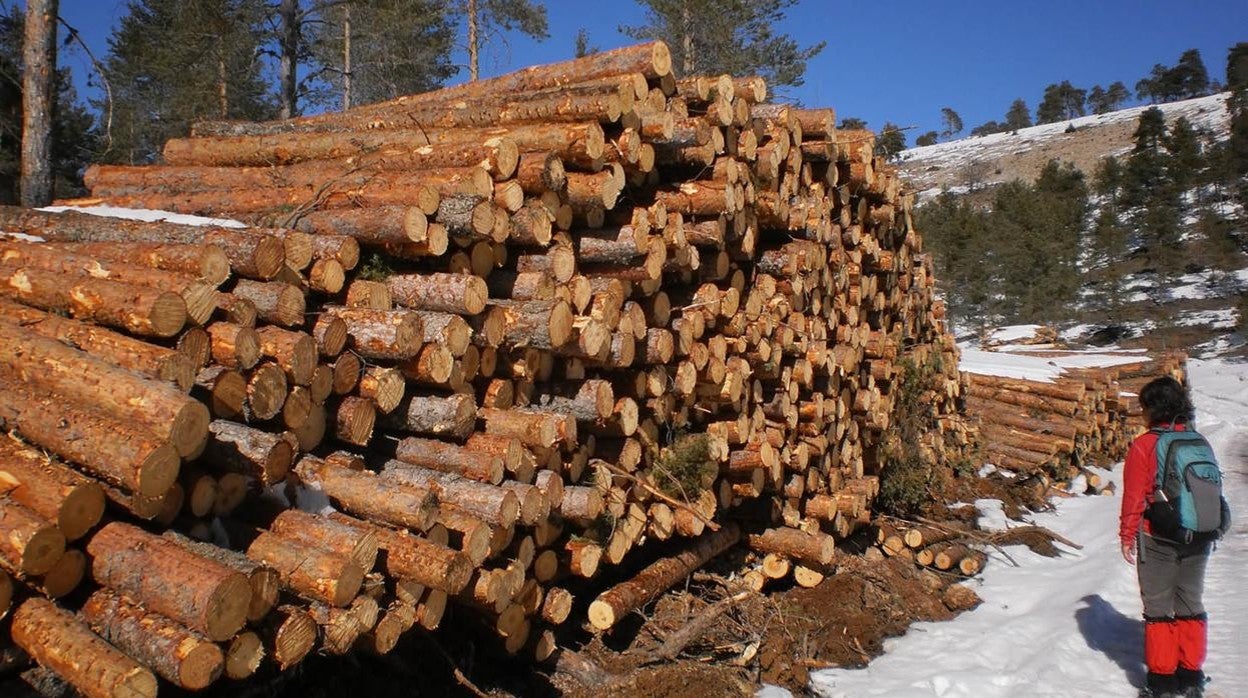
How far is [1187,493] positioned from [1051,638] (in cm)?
171

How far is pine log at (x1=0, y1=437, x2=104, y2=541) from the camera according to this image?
307cm

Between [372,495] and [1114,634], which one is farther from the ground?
[372,495]

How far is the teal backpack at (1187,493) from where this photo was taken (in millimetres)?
5270

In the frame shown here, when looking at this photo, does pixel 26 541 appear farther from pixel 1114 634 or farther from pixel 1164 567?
pixel 1114 634

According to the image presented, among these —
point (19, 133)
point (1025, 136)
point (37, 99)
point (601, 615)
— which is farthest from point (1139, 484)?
point (1025, 136)

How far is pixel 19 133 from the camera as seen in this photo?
613 inches

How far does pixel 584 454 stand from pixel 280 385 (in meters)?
2.04

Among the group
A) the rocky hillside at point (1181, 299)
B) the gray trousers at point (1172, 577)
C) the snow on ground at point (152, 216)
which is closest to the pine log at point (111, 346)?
the snow on ground at point (152, 216)

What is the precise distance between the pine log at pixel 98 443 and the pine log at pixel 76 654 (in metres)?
0.53

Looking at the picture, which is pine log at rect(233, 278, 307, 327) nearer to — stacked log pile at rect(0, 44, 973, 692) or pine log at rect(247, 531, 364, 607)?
stacked log pile at rect(0, 44, 973, 692)

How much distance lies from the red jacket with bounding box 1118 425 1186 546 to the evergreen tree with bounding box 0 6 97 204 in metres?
16.0

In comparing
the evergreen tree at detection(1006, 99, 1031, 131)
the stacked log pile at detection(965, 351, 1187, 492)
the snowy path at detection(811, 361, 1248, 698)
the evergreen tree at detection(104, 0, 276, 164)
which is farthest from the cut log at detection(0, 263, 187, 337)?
the evergreen tree at detection(1006, 99, 1031, 131)

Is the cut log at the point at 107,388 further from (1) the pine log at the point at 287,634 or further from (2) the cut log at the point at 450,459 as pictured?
(2) the cut log at the point at 450,459

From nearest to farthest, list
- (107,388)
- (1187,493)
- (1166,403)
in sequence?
1. (107,388)
2. (1187,493)
3. (1166,403)
